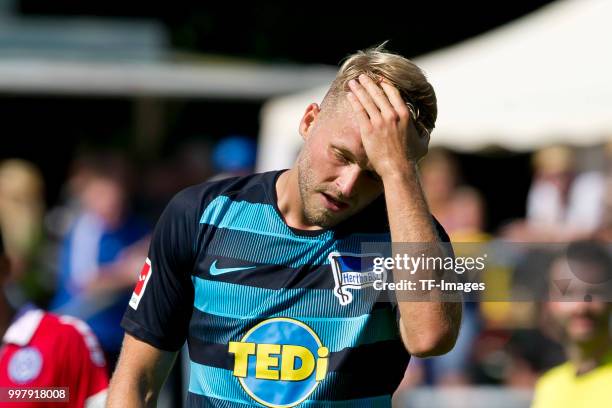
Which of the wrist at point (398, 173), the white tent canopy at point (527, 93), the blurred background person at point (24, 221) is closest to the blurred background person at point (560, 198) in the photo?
the white tent canopy at point (527, 93)

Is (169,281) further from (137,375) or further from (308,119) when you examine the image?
(308,119)

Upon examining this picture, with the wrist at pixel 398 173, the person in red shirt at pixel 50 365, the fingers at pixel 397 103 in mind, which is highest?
the fingers at pixel 397 103

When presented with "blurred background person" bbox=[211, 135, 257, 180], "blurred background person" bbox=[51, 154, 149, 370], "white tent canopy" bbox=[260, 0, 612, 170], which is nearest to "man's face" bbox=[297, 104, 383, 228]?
"blurred background person" bbox=[51, 154, 149, 370]

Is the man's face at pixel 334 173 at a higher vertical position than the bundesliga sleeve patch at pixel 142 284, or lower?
higher

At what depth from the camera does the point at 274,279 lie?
350 cm

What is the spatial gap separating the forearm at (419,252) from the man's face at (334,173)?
0.43 feet

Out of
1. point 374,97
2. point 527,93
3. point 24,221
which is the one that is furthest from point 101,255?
point 374,97

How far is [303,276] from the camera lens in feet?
11.5

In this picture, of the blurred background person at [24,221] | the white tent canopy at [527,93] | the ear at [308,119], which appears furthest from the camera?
the white tent canopy at [527,93]

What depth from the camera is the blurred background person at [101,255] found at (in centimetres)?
830

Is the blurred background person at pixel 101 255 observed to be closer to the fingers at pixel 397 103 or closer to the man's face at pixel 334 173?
the man's face at pixel 334 173

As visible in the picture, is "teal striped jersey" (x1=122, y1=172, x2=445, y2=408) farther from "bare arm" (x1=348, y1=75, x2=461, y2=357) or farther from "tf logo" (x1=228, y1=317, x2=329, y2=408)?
"bare arm" (x1=348, y1=75, x2=461, y2=357)

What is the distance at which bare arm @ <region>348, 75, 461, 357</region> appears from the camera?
3277 millimetres

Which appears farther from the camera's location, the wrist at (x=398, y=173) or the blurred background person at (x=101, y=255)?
the blurred background person at (x=101, y=255)
